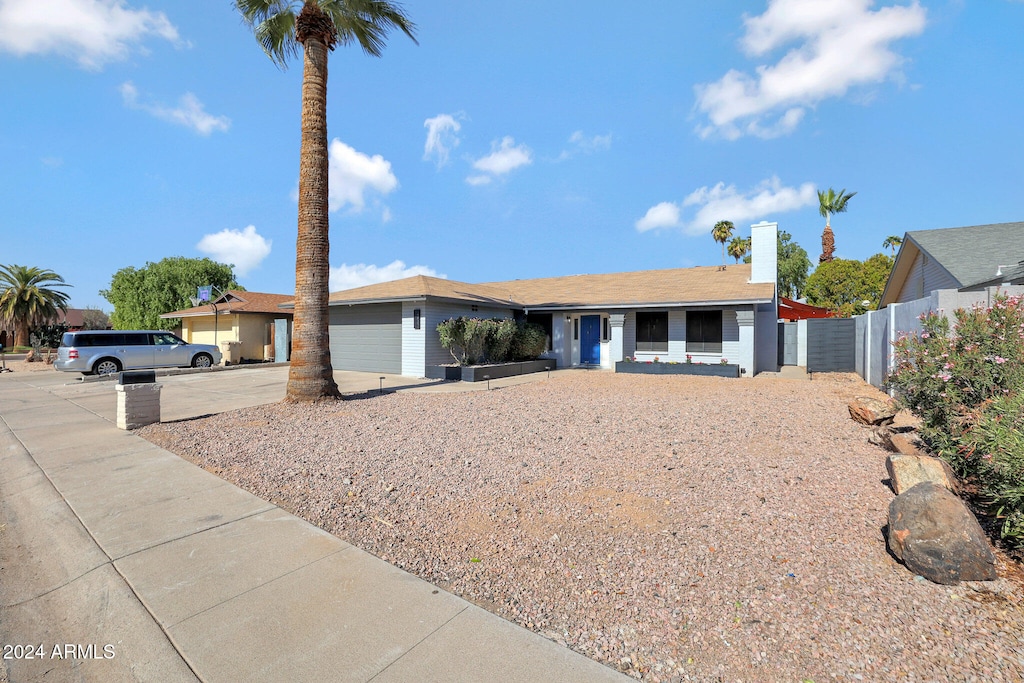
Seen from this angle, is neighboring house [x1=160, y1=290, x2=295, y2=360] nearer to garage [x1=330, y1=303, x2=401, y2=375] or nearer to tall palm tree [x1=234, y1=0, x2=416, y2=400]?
garage [x1=330, y1=303, x2=401, y2=375]

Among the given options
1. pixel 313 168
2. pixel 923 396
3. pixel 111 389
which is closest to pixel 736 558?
pixel 923 396

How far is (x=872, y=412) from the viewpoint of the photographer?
23.8ft

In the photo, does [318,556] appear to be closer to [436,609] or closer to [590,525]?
[436,609]

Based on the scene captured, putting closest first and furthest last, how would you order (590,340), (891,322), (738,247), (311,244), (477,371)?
1. (311,244)
2. (891,322)
3. (477,371)
4. (590,340)
5. (738,247)

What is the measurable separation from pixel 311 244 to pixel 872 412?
10856 millimetres

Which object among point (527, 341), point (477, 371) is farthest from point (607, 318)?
point (477, 371)

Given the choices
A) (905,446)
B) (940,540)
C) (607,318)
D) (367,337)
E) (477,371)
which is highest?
(607,318)

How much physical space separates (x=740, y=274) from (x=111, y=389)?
22.2m

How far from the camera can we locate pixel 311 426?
820cm

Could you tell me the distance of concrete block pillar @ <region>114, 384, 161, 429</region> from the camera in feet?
25.7

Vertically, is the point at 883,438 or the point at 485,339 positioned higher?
the point at 485,339

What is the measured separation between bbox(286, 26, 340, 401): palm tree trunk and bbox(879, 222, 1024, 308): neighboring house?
13897 millimetres

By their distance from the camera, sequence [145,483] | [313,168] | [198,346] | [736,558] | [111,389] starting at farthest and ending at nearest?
[198,346]
[111,389]
[313,168]
[145,483]
[736,558]

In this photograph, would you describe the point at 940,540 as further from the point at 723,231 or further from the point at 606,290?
the point at 723,231
